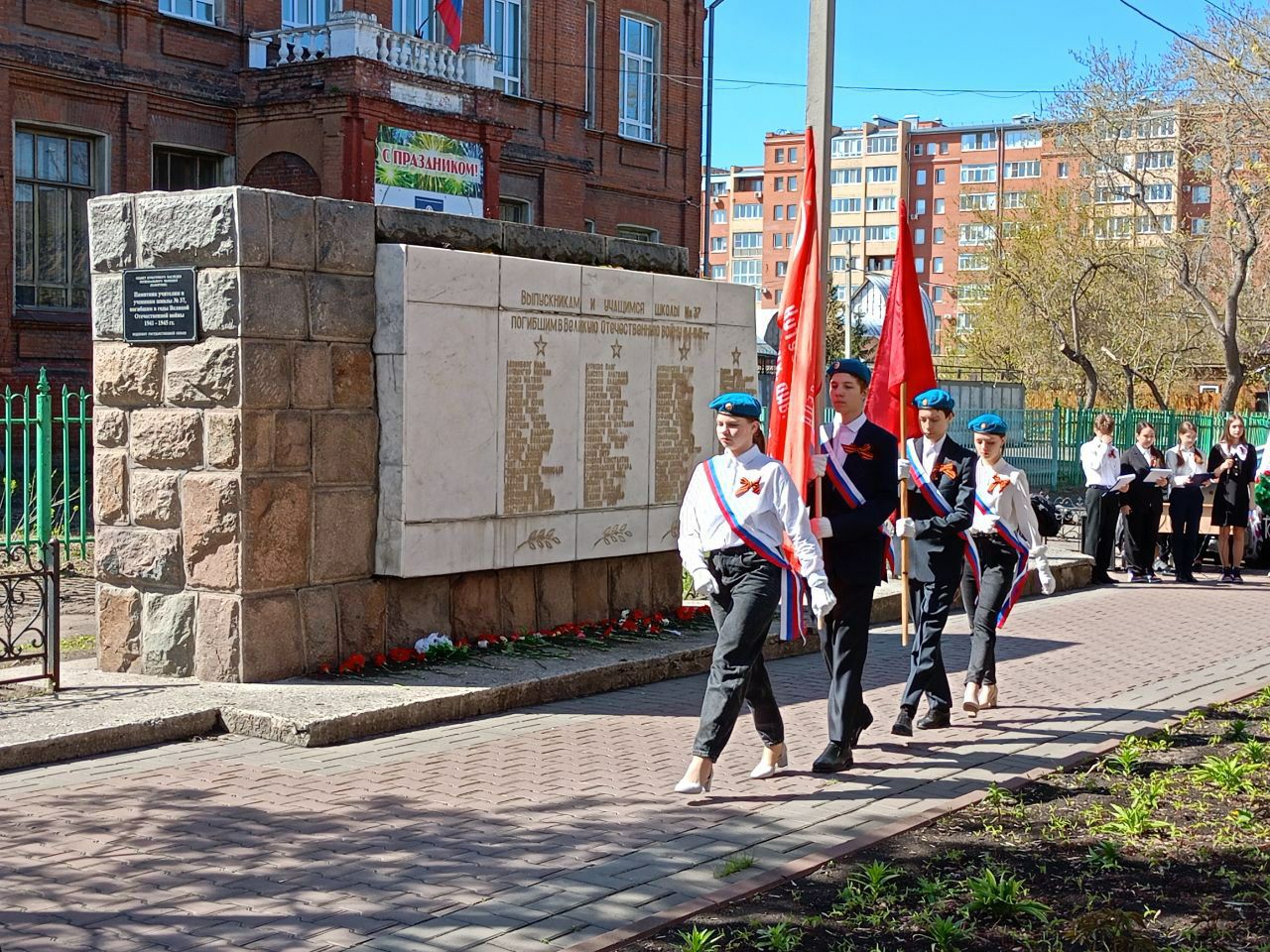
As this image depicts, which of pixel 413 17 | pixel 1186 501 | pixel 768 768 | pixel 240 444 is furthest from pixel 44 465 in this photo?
pixel 413 17

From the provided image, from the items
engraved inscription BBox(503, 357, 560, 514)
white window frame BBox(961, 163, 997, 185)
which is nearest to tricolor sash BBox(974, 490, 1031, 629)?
engraved inscription BBox(503, 357, 560, 514)

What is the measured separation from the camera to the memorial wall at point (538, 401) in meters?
9.30

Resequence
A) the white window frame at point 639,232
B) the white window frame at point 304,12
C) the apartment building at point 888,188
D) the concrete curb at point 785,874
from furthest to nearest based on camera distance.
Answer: the apartment building at point 888,188, the white window frame at point 639,232, the white window frame at point 304,12, the concrete curb at point 785,874

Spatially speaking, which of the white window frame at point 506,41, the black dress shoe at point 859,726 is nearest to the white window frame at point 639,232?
the white window frame at point 506,41

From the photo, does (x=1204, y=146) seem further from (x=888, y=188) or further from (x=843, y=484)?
(x=888, y=188)

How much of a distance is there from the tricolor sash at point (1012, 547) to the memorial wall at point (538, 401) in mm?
2818

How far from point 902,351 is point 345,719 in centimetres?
391

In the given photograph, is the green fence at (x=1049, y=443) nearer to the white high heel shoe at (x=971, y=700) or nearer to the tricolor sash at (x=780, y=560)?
the white high heel shoe at (x=971, y=700)

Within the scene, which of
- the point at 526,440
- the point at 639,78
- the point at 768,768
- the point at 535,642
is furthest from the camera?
the point at 639,78

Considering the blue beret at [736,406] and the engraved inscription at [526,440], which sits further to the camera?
the engraved inscription at [526,440]

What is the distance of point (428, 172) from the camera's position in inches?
984

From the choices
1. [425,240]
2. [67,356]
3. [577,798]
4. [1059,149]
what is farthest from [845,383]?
[1059,149]

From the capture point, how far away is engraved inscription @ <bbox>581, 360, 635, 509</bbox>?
34.8 ft

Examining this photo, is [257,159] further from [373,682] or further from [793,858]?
[793,858]
